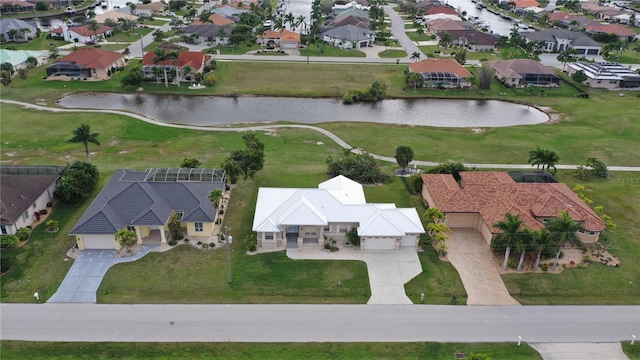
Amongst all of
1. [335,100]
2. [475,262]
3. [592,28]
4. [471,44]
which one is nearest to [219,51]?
[335,100]

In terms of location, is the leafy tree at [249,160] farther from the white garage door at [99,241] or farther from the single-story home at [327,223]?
the white garage door at [99,241]

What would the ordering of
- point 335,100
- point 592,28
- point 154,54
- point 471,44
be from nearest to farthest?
point 335,100, point 154,54, point 471,44, point 592,28

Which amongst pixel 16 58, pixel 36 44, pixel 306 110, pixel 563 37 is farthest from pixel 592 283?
pixel 36 44

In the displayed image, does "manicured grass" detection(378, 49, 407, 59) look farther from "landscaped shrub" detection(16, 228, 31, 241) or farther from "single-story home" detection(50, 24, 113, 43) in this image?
"landscaped shrub" detection(16, 228, 31, 241)

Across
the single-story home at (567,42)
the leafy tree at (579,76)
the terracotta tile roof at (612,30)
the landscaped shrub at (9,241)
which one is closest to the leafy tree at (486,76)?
the leafy tree at (579,76)

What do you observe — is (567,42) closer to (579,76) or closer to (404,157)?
(579,76)

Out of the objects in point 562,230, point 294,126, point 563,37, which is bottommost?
point 294,126

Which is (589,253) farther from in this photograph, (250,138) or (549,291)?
(250,138)
